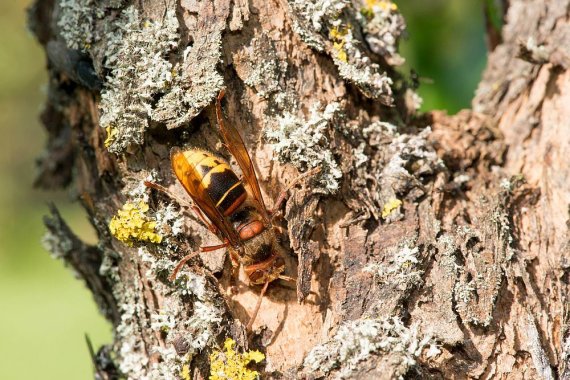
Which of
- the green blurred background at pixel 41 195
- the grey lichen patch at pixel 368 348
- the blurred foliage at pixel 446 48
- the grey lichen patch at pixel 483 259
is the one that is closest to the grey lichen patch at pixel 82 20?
the green blurred background at pixel 41 195

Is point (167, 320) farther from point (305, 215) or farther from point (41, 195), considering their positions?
point (41, 195)

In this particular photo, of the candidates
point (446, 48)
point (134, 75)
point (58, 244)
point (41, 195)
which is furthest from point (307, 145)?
point (41, 195)

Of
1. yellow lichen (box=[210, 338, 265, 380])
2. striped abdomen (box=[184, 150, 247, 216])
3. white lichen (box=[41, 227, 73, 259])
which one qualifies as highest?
white lichen (box=[41, 227, 73, 259])

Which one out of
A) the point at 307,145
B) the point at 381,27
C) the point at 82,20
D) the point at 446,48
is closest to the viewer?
the point at 307,145

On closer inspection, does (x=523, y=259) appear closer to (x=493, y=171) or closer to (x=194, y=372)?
(x=493, y=171)


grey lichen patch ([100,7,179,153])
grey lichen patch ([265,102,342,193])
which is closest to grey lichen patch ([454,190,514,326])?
grey lichen patch ([265,102,342,193])

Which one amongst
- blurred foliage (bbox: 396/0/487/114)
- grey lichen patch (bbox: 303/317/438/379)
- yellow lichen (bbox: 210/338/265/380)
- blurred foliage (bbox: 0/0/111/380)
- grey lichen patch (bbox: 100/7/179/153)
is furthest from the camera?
blurred foliage (bbox: 0/0/111/380)

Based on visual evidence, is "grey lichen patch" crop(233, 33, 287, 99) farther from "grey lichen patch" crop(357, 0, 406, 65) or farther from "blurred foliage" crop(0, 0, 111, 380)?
"blurred foliage" crop(0, 0, 111, 380)

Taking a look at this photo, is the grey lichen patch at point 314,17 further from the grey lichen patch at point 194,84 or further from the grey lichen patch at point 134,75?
the grey lichen patch at point 134,75
